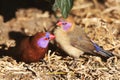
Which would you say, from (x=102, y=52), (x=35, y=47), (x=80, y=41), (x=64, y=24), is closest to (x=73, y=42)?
(x=80, y=41)

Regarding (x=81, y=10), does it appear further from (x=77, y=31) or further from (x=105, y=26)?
(x=77, y=31)

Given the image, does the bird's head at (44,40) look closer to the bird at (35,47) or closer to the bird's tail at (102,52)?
the bird at (35,47)

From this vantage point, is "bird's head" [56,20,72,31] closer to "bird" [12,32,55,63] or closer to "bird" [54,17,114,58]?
"bird" [54,17,114,58]

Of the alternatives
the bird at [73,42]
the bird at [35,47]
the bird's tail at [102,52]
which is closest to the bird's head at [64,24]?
the bird at [73,42]

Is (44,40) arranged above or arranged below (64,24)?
below

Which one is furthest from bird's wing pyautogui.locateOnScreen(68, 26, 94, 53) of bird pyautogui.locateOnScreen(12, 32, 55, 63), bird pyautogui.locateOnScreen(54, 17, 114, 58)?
bird pyautogui.locateOnScreen(12, 32, 55, 63)

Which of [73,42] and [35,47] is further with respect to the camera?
[73,42]

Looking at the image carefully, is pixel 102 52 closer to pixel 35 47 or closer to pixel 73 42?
pixel 73 42
